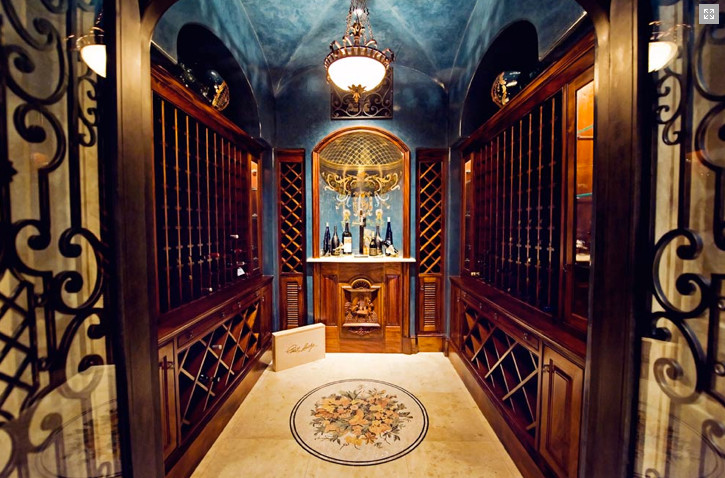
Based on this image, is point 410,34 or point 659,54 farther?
point 410,34

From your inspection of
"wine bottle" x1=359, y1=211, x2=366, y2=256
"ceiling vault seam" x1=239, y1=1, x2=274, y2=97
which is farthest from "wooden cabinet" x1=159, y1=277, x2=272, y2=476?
"ceiling vault seam" x1=239, y1=1, x2=274, y2=97

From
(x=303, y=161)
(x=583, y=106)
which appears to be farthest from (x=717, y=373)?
(x=303, y=161)

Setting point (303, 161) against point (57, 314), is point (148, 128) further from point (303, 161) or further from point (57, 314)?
point (303, 161)

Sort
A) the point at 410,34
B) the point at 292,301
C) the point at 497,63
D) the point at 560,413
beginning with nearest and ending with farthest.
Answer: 1. the point at 560,413
2. the point at 497,63
3. the point at 410,34
4. the point at 292,301

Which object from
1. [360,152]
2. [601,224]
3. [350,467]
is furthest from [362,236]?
[601,224]

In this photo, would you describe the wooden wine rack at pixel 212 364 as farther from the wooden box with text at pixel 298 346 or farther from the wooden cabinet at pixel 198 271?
the wooden box with text at pixel 298 346

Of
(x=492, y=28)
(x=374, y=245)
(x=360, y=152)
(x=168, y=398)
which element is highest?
(x=492, y=28)

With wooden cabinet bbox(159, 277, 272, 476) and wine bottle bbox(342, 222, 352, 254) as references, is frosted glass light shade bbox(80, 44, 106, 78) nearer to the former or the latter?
wooden cabinet bbox(159, 277, 272, 476)

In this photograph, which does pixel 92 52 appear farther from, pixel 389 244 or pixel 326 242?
pixel 389 244

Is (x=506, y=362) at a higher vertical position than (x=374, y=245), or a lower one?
lower

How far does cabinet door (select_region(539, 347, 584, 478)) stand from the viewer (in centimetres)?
133

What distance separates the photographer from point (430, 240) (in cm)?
342

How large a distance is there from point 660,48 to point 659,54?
2 centimetres

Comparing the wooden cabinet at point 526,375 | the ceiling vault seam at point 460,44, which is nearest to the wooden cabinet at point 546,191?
the wooden cabinet at point 526,375
